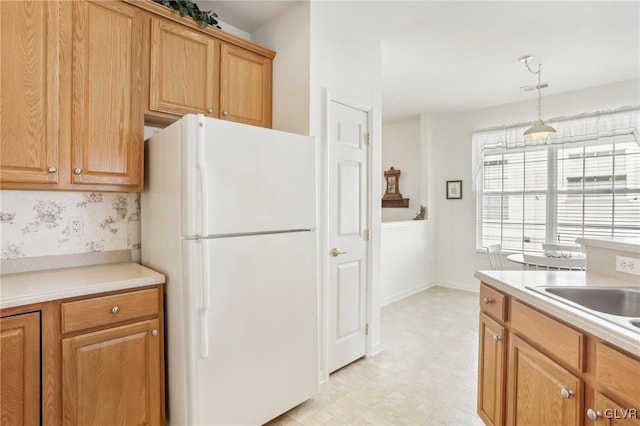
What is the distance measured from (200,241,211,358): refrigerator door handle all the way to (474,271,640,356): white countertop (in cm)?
140

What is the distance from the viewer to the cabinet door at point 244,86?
2.26 m

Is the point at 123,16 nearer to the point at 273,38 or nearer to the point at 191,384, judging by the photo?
the point at 273,38

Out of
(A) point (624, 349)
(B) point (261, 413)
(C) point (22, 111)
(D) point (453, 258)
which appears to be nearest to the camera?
(A) point (624, 349)

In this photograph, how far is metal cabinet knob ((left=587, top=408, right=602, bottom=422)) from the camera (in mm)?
1038

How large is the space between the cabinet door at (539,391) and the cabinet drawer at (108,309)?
5.77 ft

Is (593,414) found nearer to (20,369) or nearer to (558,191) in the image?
(20,369)

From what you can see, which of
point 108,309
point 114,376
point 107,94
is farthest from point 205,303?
point 107,94

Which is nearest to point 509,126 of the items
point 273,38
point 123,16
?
point 273,38

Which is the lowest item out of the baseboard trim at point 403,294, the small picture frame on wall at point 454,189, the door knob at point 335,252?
the baseboard trim at point 403,294

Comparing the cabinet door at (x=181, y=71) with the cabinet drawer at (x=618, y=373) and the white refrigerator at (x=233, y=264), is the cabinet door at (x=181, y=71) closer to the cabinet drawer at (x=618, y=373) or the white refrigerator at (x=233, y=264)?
the white refrigerator at (x=233, y=264)

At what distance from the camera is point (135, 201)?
7.43 feet

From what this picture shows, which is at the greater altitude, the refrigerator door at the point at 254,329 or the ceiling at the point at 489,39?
the ceiling at the point at 489,39

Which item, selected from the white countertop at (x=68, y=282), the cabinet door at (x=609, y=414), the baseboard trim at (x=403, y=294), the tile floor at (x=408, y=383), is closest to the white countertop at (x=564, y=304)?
the cabinet door at (x=609, y=414)

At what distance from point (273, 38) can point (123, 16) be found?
1.04 metres
